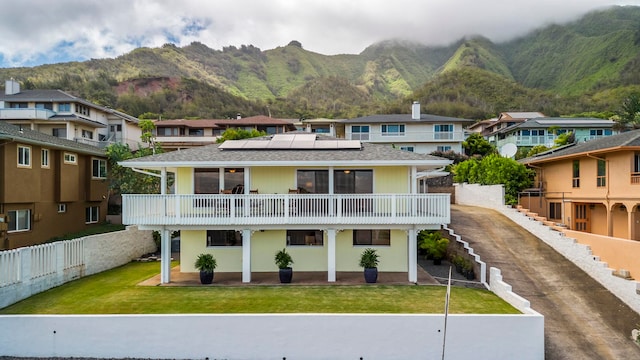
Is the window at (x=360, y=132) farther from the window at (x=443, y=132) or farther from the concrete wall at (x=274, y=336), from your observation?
the concrete wall at (x=274, y=336)

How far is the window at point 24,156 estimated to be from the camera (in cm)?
1892

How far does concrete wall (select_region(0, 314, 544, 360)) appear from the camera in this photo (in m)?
10.6

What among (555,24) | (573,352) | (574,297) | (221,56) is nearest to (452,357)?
(573,352)

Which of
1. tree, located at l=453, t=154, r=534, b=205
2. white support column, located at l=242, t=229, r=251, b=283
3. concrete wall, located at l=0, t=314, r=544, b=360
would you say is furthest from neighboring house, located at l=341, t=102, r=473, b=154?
concrete wall, located at l=0, t=314, r=544, b=360

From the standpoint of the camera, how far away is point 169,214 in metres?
14.8

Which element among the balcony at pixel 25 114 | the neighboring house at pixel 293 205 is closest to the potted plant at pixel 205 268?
the neighboring house at pixel 293 205

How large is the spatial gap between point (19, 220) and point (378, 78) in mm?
155756

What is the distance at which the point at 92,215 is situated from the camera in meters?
25.4

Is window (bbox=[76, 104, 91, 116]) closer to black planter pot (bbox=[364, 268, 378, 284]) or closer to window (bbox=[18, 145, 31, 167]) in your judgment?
window (bbox=[18, 145, 31, 167])

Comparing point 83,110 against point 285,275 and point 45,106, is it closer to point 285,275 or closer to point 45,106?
point 45,106

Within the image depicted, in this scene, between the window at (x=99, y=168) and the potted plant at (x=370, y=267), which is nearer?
the potted plant at (x=370, y=267)

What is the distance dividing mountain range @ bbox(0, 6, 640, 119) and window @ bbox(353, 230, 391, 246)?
58.4 m

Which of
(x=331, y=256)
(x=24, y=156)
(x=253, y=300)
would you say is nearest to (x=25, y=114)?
(x=24, y=156)

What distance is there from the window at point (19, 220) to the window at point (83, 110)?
72.0ft
